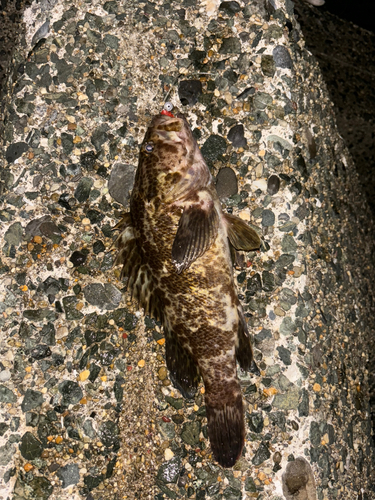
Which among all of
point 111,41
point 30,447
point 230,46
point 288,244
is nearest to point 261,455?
point 288,244

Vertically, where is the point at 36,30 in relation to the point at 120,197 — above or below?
above

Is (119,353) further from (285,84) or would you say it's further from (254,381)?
(285,84)

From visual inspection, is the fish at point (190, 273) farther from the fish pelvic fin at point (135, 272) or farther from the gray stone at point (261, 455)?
the gray stone at point (261, 455)

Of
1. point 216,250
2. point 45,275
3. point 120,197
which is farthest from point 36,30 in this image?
point 216,250

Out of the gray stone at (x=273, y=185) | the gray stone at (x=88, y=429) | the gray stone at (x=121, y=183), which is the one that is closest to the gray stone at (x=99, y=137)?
the gray stone at (x=121, y=183)

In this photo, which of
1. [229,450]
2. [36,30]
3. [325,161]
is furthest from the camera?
[325,161]
